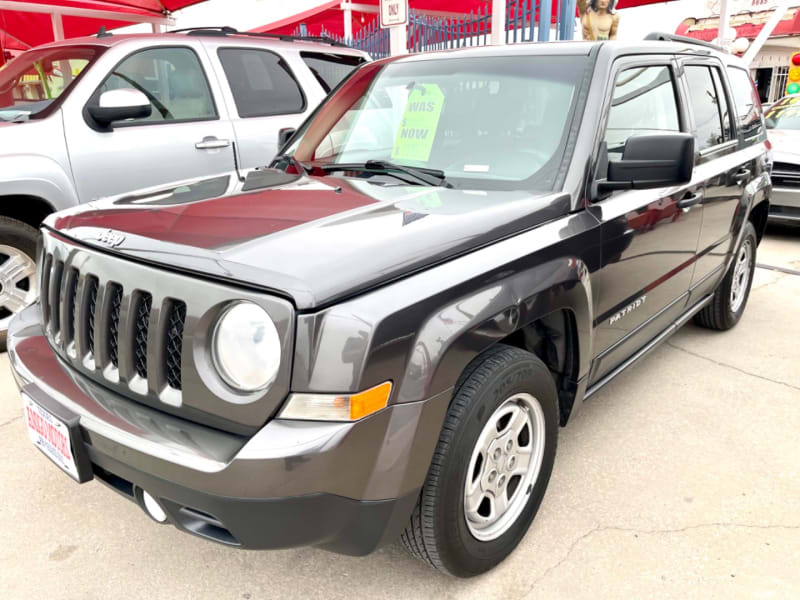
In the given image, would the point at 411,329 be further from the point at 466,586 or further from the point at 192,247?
the point at 466,586

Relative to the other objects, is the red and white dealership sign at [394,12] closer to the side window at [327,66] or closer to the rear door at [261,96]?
the side window at [327,66]

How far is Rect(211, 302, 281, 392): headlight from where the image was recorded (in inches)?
62.1

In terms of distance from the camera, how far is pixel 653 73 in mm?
2920

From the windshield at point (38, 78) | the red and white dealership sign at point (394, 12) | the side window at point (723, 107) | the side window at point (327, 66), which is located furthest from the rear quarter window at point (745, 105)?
the windshield at point (38, 78)

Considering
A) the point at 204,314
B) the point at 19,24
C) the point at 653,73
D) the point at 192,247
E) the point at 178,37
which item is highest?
the point at 19,24

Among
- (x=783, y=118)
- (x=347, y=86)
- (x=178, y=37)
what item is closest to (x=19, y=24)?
(x=178, y=37)

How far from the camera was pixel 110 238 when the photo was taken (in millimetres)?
1921

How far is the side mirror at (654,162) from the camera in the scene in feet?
7.41

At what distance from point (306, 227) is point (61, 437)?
94 cm

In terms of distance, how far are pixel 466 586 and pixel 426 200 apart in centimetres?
130

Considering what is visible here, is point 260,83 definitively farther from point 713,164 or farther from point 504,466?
point 504,466

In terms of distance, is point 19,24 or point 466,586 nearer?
point 466,586

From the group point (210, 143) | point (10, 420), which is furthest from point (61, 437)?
point (210, 143)

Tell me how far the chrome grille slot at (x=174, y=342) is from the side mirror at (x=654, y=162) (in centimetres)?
159
